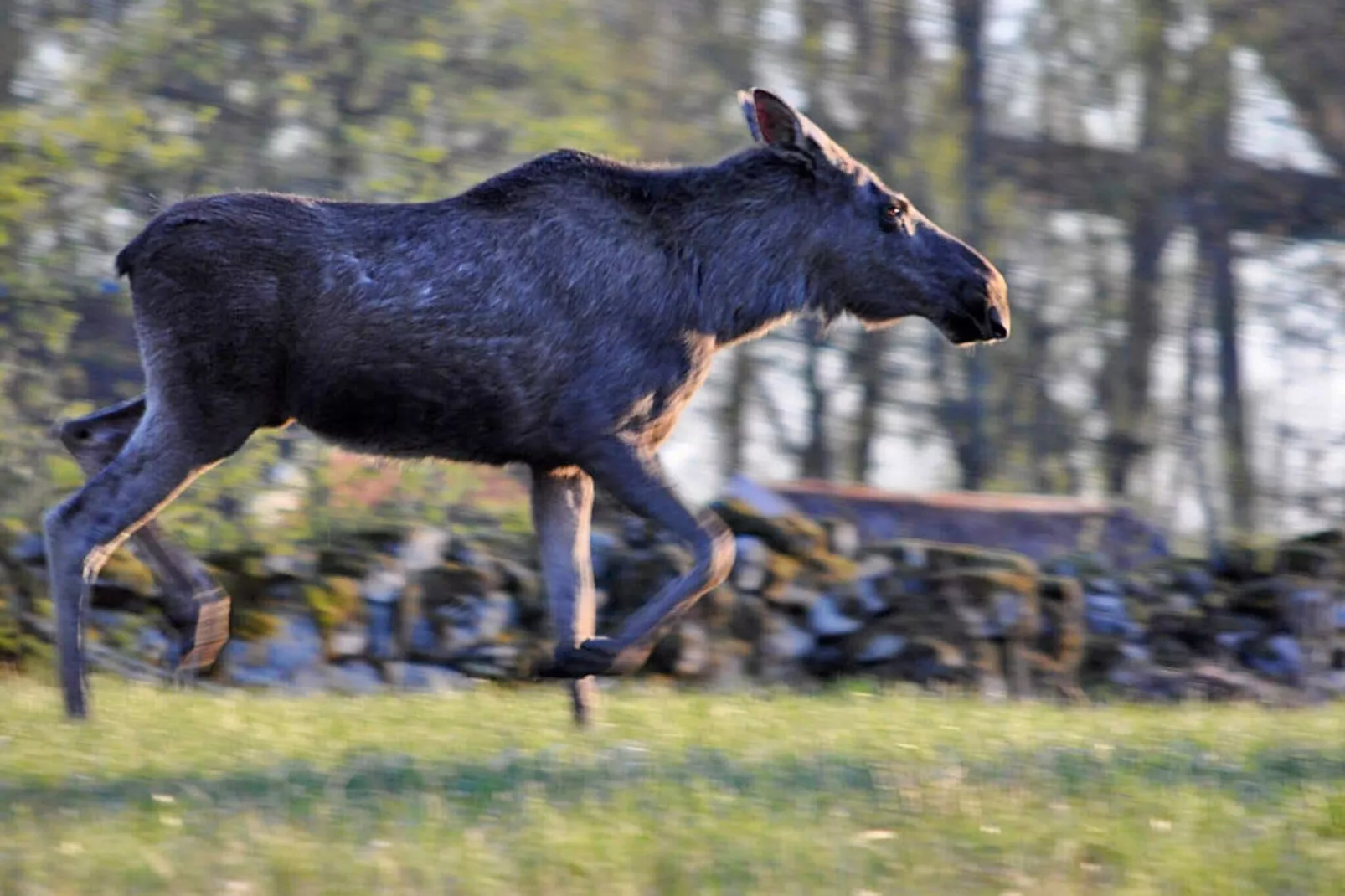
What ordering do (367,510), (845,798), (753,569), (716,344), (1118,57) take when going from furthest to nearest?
1. (1118,57)
2. (367,510)
3. (753,569)
4. (716,344)
5. (845,798)

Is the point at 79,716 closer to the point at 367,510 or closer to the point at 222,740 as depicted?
the point at 222,740

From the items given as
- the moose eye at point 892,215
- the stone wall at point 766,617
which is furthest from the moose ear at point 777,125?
the stone wall at point 766,617

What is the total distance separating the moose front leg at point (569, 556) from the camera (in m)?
7.16

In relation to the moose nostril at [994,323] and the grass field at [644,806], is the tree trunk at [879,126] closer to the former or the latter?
the moose nostril at [994,323]

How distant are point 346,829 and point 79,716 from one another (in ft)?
6.86

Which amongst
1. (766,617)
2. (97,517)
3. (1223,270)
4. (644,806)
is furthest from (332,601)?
(1223,270)

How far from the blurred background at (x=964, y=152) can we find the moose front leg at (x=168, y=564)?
5536mm

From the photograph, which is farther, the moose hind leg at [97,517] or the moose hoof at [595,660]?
the moose hind leg at [97,517]

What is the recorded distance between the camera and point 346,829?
4.93 m

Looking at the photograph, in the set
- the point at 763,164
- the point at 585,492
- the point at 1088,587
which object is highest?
the point at 763,164

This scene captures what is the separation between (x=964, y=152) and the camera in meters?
15.2

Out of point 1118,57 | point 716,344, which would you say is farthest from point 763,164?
point 1118,57

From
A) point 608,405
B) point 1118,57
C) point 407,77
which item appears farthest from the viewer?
point 1118,57

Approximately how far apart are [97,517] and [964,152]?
10059 mm
